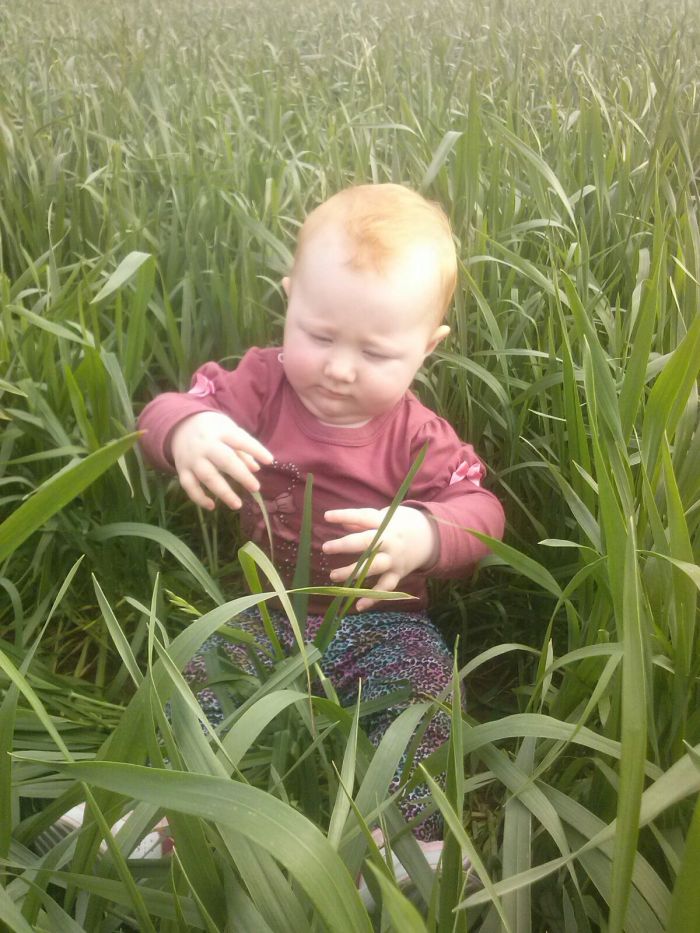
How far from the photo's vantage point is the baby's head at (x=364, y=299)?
104 cm

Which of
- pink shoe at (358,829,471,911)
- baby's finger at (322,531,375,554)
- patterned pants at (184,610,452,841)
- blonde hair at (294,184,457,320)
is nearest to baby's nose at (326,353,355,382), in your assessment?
blonde hair at (294,184,457,320)

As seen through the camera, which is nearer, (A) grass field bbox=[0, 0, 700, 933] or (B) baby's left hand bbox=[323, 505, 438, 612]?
(A) grass field bbox=[0, 0, 700, 933]

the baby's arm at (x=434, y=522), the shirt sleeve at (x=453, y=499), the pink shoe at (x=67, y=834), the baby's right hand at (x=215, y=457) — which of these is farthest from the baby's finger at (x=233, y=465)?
the pink shoe at (x=67, y=834)

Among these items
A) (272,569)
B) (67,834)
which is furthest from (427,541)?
(67,834)

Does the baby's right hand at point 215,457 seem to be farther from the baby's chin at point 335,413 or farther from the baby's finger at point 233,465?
the baby's chin at point 335,413

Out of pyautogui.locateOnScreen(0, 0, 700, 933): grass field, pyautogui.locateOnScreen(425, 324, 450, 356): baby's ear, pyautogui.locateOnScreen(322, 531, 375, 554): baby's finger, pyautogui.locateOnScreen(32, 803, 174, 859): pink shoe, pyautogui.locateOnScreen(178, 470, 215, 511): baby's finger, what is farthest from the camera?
pyautogui.locateOnScreen(425, 324, 450, 356): baby's ear

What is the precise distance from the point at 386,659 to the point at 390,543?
0.18 meters

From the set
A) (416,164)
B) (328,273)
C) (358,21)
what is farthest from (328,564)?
(358,21)

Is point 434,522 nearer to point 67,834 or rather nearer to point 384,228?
point 384,228

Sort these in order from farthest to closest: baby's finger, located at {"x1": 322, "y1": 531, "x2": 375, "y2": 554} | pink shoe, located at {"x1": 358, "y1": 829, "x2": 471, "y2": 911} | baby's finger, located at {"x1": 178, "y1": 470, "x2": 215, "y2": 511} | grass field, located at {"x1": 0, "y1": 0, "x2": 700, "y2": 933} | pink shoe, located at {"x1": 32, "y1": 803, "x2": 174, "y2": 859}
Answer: baby's finger, located at {"x1": 178, "y1": 470, "x2": 215, "y2": 511}
baby's finger, located at {"x1": 322, "y1": 531, "x2": 375, "y2": 554}
pink shoe, located at {"x1": 32, "y1": 803, "x2": 174, "y2": 859}
pink shoe, located at {"x1": 358, "y1": 829, "x2": 471, "y2": 911}
grass field, located at {"x1": 0, "y1": 0, "x2": 700, "y2": 933}

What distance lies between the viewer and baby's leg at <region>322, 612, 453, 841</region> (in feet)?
3.46

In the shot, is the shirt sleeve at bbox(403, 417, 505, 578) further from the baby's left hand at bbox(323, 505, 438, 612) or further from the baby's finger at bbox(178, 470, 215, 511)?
the baby's finger at bbox(178, 470, 215, 511)

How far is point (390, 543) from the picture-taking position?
3.32 ft

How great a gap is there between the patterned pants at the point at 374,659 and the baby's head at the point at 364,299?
0.89ft
